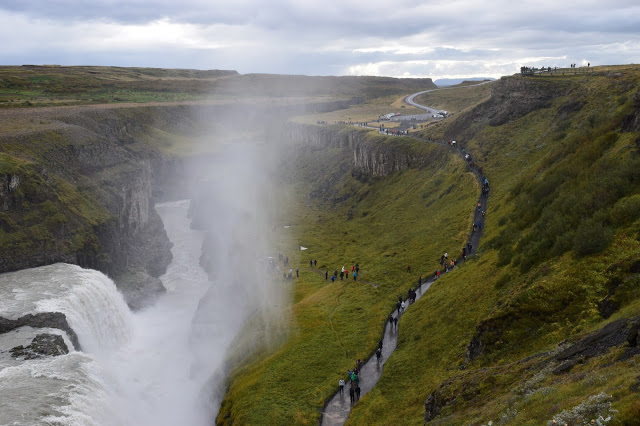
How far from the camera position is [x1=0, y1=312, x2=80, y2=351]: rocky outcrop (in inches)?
2012

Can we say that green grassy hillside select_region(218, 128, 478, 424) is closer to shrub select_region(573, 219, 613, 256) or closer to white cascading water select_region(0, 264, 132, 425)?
white cascading water select_region(0, 264, 132, 425)

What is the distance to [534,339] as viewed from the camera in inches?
1288

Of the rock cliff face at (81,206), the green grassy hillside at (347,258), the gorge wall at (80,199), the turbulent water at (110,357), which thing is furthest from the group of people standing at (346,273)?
the gorge wall at (80,199)

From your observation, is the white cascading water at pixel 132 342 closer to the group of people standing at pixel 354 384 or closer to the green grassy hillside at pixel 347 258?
the green grassy hillside at pixel 347 258

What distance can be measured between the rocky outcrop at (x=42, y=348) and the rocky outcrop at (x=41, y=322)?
2.28 m

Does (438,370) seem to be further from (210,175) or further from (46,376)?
(210,175)

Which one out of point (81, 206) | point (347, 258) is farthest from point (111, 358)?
point (347, 258)

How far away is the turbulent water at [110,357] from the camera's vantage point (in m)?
43.7

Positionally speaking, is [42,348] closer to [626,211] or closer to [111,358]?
[111,358]

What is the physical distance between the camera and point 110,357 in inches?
2426

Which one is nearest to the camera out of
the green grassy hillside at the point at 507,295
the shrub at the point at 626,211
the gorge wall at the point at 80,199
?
the green grassy hillside at the point at 507,295

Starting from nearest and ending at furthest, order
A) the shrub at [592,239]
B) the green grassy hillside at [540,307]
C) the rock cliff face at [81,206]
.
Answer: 1. the green grassy hillside at [540,307]
2. the shrub at [592,239]
3. the rock cliff face at [81,206]

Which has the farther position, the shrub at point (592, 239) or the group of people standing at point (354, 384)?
the group of people standing at point (354, 384)

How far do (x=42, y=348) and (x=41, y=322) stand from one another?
4239 mm
